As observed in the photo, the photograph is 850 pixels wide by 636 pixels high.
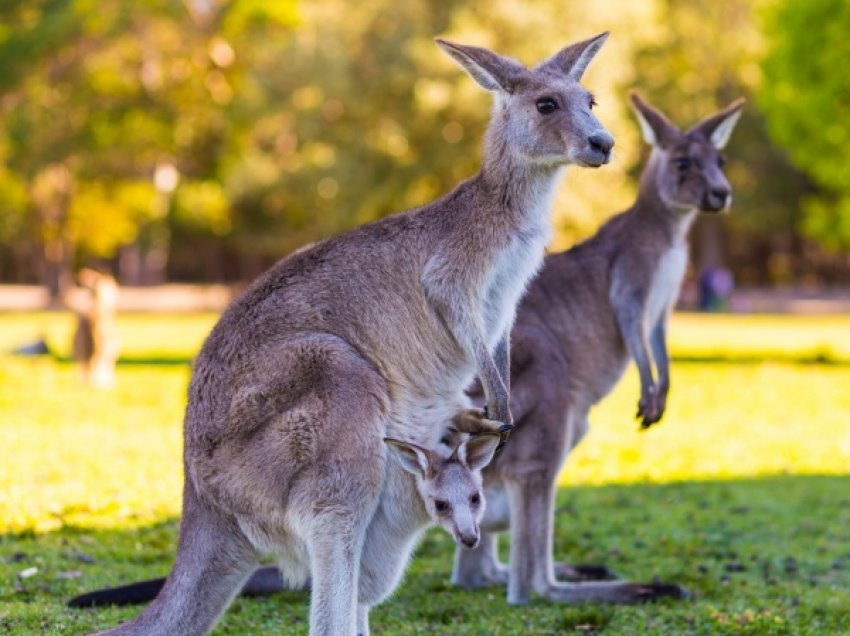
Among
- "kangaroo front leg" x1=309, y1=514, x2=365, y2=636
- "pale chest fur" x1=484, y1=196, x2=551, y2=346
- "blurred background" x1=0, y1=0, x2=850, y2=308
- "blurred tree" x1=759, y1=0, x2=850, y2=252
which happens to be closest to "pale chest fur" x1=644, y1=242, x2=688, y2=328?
"pale chest fur" x1=484, y1=196, x2=551, y2=346

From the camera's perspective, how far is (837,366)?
17.7 metres

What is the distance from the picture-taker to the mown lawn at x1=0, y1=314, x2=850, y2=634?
4938 mm

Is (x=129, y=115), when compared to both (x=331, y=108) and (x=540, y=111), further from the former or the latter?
(x=540, y=111)

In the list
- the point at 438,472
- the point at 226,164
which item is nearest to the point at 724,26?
the point at 226,164

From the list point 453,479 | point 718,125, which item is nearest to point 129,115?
point 718,125

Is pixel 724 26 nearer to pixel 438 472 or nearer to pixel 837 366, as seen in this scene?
pixel 837 366

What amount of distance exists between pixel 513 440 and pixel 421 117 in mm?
18711

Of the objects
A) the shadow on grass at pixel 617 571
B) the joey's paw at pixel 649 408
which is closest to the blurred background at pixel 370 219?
the shadow on grass at pixel 617 571

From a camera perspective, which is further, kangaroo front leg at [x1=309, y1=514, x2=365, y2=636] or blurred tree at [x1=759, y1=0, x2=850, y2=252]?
blurred tree at [x1=759, y1=0, x2=850, y2=252]

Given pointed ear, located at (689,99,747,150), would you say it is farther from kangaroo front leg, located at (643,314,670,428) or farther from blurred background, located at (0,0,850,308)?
blurred background, located at (0,0,850,308)

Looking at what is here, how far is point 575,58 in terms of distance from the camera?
459cm

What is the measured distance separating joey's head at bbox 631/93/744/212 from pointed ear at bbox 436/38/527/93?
70.0 inches

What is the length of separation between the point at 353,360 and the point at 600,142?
1136 millimetres

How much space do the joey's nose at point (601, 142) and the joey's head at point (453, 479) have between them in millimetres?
1031
